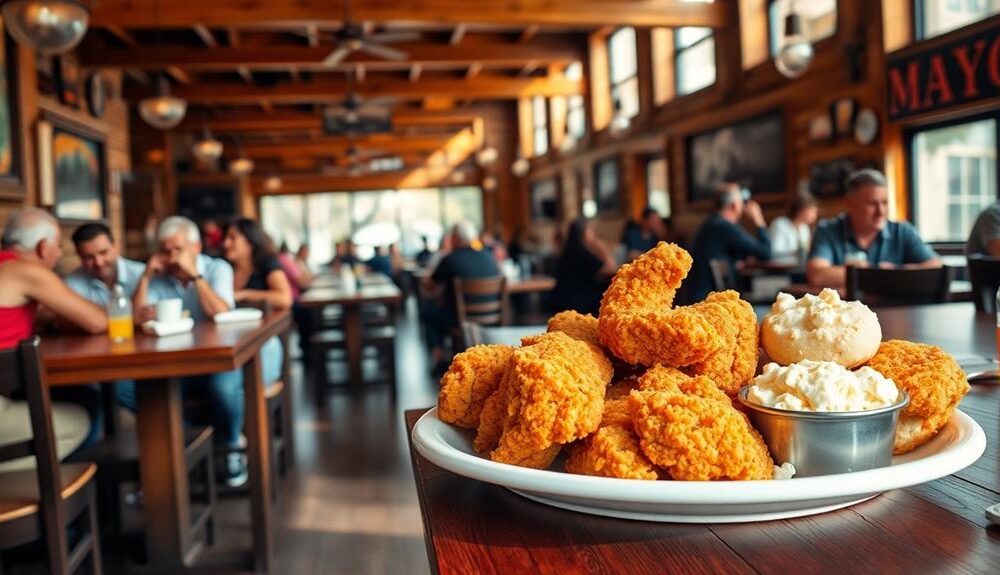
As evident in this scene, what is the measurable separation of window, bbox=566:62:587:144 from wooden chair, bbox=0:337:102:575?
1049cm

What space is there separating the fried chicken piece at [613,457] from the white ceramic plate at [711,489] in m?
0.02

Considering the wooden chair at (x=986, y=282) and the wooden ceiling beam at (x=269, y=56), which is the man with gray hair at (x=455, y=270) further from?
the wooden ceiling beam at (x=269, y=56)

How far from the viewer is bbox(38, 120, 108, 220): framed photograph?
684 cm

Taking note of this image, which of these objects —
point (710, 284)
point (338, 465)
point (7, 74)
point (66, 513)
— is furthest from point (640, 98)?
point (66, 513)

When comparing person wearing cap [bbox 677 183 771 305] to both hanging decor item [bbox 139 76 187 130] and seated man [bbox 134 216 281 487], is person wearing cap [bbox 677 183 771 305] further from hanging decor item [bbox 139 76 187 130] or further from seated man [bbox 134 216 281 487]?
hanging decor item [bbox 139 76 187 130]

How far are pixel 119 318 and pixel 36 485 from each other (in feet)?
2.21

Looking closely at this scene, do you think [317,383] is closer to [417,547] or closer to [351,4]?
[417,547]

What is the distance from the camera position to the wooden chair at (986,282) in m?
2.25

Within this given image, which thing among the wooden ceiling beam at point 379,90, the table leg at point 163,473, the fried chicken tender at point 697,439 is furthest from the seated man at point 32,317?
the wooden ceiling beam at point 379,90

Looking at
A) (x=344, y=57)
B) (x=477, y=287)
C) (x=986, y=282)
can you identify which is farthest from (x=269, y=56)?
(x=986, y=282)

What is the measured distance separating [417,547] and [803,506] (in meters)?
2.31

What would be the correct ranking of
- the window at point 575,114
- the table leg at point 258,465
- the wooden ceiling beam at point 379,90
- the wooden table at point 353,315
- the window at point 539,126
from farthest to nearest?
the window at point 539,126 → the window at point 575,114 → the wooden ceiling beam at point 379,90 → the wooden table at point 353,315 → the table leg at point 258,465

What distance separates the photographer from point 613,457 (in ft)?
2.08

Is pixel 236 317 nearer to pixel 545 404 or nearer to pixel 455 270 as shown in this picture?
pixel 545 404
